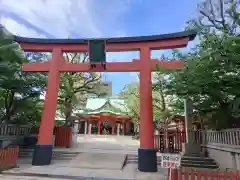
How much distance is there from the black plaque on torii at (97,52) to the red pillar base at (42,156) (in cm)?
483

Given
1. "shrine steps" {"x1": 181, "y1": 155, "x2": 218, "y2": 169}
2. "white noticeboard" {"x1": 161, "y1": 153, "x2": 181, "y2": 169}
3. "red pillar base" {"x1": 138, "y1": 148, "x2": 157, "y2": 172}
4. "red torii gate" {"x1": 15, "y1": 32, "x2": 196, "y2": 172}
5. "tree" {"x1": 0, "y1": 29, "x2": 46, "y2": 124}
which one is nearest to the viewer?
"white noticeboard" {"x1": 161, "y1": 153, "x2": 181, "y2": 169}

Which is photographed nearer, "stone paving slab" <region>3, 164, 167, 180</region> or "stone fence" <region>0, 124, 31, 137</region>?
"stone paving slab" <region>3, 164, 167, 180</region>

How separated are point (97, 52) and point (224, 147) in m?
7.79

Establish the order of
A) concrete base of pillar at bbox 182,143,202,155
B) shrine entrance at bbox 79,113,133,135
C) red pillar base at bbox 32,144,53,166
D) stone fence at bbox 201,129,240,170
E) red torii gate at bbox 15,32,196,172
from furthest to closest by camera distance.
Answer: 1. shrine entrance at bbox 79,113,133,135
2. concrete base of pillar at bbox 182,143,202,155
3. red pillar base at bbox 32,144,53,166
4. red torii gate at bbox 15,32,196,172
5. stone fence at bbox 201,129,240,170

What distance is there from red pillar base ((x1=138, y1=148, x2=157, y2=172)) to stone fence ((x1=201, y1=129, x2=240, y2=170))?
10.5 ft

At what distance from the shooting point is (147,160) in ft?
31.1

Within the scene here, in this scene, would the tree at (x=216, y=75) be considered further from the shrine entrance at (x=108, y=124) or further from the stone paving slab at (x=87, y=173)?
the shrine entrance at (x=108, y=124)

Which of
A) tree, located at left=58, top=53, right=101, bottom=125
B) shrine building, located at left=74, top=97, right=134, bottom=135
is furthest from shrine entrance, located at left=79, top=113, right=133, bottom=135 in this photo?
tree, located at left=58, top=53, right=101, bottom=125

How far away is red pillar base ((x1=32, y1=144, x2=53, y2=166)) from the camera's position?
33.3 feet

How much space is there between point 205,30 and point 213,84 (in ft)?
13.3

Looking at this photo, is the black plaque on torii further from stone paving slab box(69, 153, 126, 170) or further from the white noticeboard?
the white noticeboard

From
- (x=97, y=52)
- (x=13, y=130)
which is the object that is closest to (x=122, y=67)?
(x=97, y=52)

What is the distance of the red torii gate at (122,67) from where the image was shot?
32.3 ft

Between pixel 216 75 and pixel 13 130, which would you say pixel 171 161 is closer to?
pixel 216 75
